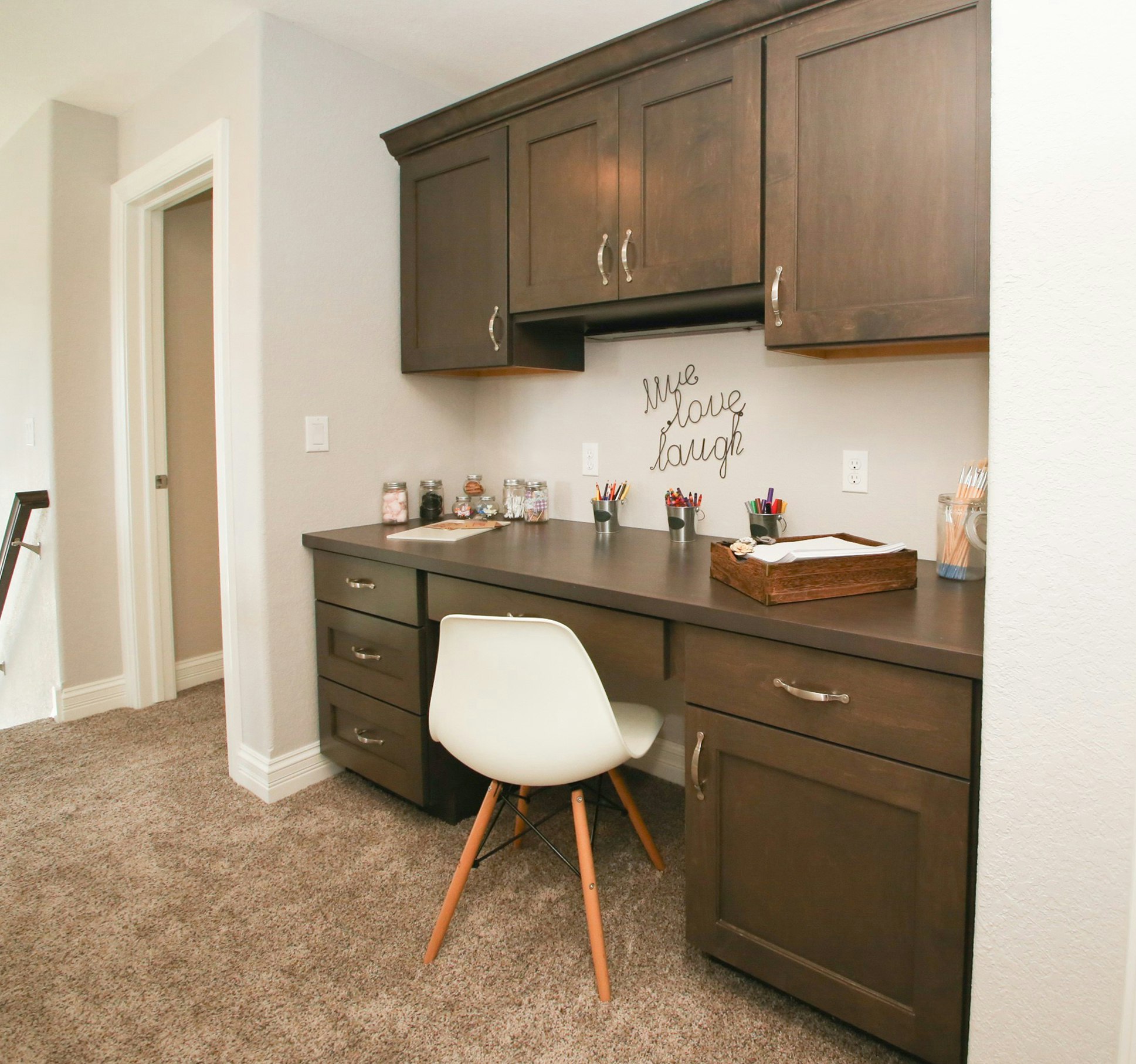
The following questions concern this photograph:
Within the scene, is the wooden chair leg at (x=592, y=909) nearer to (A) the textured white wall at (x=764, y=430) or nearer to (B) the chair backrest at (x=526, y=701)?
(B) the chair backrest at (x=526, y=701)

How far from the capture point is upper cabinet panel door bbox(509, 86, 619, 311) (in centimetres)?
193

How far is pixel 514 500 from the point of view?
2.59 metres

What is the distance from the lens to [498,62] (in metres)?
2.39

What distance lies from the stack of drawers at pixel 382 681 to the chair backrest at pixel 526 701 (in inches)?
22.7

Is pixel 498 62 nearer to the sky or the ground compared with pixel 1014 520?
nearer to the sky

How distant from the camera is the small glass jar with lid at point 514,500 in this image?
2.58 meters

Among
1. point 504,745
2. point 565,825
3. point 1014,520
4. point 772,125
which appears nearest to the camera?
point 1014,520

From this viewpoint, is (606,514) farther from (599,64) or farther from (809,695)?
(599,64)

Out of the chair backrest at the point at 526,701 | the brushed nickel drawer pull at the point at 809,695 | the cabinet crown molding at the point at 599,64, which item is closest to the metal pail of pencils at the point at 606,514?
the chair backrest at the point at 526,701

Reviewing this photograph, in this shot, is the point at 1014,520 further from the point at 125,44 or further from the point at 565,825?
the point at 125,44

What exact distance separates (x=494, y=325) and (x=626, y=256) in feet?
1.66

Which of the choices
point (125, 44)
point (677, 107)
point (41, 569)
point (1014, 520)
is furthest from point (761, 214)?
point (41, 569)

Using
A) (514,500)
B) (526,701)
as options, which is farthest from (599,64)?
(526,701)

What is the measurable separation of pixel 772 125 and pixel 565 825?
184cm
